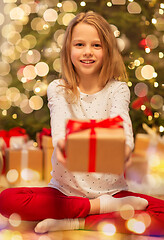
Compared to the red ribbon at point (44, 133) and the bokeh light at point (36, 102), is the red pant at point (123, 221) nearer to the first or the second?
the red ribbon at point (44, 133)

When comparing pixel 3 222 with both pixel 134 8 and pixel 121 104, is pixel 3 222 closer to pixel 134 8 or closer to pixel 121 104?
pixel 121 104

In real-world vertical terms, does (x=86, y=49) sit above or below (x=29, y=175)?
above

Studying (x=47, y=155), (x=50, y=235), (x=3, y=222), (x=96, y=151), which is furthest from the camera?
(x=47, y=155)

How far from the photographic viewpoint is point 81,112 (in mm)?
1221

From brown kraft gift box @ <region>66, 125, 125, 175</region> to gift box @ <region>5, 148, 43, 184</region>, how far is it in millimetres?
997

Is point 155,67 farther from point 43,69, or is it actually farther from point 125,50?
point 43,69

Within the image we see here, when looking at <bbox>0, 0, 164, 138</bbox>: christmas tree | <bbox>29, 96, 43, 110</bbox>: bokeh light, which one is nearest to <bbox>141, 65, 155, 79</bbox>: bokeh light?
<bbox>0, 0, 164, 138</bbox>: christmas tree

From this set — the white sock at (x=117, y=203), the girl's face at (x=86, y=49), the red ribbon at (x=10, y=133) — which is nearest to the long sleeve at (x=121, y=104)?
the girl's face at (x=86, y=49)

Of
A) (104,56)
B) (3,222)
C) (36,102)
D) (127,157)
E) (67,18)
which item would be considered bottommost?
(3,222)

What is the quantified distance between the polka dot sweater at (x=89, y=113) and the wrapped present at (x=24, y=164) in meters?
0.59

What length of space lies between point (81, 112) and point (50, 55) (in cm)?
81

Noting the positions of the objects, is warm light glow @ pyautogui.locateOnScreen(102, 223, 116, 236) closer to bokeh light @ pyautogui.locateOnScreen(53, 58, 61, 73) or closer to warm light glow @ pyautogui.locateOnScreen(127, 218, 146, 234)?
warm light glow @ pyautogui.locateOnScreen(127, 218, 146, 234)

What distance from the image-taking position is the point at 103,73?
1.22m

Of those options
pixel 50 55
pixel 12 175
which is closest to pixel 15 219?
pixel 12 175
